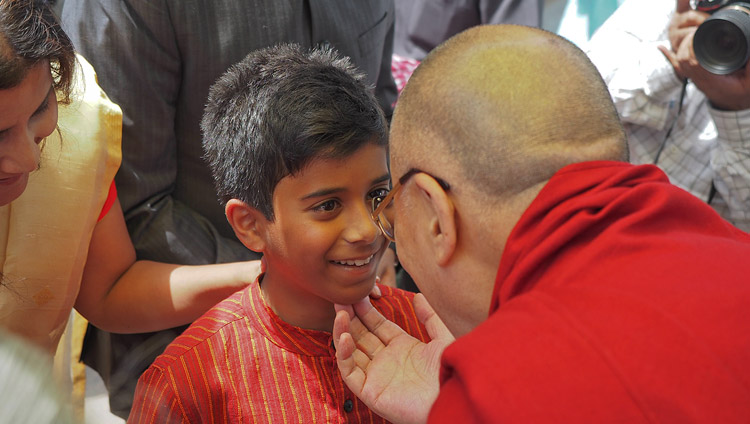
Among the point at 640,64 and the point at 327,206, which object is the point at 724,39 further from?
the point at 327,206

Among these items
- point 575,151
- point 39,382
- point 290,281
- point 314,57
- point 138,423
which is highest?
point 39,382

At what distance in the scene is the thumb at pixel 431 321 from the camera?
4.90ft

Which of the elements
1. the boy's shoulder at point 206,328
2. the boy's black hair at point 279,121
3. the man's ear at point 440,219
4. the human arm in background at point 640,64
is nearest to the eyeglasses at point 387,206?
the man's ear at point 440,219

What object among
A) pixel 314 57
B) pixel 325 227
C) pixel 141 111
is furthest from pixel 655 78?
pixel 141 111

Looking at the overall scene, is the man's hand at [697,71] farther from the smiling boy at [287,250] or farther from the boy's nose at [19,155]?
the boy's nose at [19,155]

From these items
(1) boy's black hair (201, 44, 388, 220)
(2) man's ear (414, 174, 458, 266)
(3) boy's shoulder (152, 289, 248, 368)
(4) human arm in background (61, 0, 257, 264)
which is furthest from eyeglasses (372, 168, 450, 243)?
(4) human arm in background (61, 0, 257, 264)

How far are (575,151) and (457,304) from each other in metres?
0.28

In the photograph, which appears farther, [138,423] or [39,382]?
[138,423]

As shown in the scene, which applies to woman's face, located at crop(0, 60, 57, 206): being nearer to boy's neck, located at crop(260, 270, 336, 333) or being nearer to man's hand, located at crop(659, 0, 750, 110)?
boy's neck, located at crop(260, 270, 336, 333)

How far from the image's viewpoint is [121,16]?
5.43 ft

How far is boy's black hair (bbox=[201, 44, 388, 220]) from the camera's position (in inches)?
57.1

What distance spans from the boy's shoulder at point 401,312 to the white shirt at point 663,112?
935mm

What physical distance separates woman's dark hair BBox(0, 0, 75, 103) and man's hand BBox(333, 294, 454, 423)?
65 centimetres

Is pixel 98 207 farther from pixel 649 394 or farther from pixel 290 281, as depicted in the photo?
pixel 649 394
